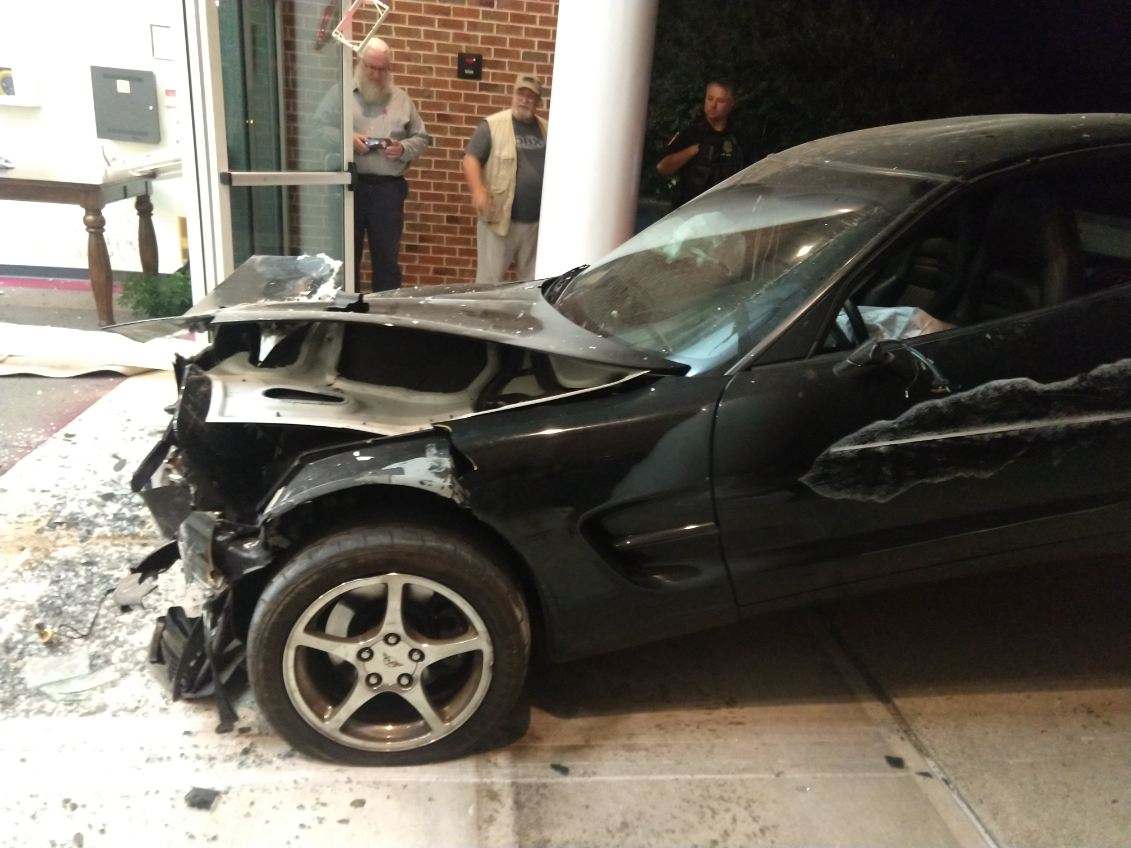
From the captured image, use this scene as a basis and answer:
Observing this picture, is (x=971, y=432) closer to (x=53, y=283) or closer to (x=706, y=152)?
(x=706, y=152)

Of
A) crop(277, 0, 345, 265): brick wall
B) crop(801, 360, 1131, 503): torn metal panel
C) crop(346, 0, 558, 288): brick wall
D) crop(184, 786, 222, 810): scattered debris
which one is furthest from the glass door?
crop(801, 360, 1131, 503): torn metal panel

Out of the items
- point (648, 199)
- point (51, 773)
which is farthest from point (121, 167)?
point (51, 773)

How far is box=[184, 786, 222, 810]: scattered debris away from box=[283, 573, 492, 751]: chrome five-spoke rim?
29 centimetres

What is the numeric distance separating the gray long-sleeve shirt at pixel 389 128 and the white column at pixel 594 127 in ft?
5.25

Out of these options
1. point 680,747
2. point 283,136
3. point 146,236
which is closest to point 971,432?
point 680,747

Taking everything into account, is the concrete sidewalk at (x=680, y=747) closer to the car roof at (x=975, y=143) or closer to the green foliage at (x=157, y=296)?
the car roof at (x=975, y=143)

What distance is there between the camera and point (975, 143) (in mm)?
2465

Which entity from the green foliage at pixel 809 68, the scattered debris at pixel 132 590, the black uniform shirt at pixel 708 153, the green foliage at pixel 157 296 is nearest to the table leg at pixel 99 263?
the green foliage at pixel 157 296

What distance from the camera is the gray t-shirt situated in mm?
5711

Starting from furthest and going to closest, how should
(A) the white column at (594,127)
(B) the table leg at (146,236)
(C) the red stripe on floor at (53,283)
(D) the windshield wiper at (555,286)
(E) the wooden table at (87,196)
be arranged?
(C) the red stripe on floor at (53,283) → (B) the table leg at (146,236) → (E) the wooden table at (87,196) → (A) the white column at (594,127) → (D) the windshield wiper at (555,286)

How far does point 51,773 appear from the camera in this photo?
2201 millimetres

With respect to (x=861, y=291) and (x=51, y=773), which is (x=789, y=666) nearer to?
(x=861, y=291)

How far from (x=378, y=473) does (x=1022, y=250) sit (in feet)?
6.14

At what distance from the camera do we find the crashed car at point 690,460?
7.04ft
